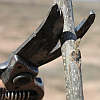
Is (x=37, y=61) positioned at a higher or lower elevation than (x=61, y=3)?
lower

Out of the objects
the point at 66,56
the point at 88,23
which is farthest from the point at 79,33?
the point at 66,56

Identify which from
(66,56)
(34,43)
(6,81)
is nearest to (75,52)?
(66,56)

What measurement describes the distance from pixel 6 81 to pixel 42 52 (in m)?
0.17

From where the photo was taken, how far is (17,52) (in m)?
0.79

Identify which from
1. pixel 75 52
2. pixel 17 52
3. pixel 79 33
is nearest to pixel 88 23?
pixel 79 33

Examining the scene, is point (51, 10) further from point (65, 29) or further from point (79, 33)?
point (79, 33)

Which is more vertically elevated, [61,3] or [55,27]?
[61,3]

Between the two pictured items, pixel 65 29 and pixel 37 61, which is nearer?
pixel 65 29

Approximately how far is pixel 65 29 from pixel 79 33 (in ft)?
0.36

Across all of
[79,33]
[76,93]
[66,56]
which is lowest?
[76,93]

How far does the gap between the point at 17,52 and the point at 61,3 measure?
220 millimetres

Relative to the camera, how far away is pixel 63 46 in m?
0.75

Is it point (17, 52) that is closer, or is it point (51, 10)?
point (51, 10)

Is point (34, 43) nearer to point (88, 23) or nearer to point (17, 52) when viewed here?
point (17, 52)
